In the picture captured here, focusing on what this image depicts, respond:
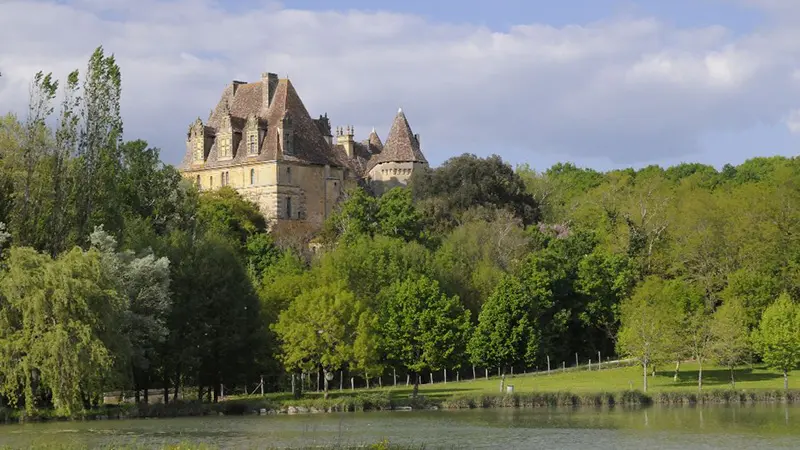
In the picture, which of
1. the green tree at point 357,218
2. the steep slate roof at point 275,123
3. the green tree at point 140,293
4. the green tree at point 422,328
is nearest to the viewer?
the green tree at point 140,293

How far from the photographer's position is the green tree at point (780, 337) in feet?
205

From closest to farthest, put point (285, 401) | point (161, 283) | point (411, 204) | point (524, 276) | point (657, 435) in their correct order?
point (657, 435) → point (161, 283) → point (285, 401) → point (524, 276) → point (411, 204)

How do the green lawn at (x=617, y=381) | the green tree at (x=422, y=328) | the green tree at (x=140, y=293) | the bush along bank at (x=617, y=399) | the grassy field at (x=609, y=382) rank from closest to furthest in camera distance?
the green tree at (x=140, y=293), the bush along bank at (x=617, y=399), the grassy field at (x=609, y=382), the green lawn at (x=617, y=381), the green tree at (x=422, y=328)

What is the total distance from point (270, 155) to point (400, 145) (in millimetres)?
15487

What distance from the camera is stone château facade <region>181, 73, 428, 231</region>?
96.2 metres

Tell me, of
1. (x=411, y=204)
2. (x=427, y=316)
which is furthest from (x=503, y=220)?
(x=427, y=316)

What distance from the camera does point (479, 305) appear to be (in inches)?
2832

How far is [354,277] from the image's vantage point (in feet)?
228

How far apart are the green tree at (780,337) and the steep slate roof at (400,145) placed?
4624 cm

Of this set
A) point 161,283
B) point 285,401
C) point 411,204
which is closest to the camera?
point 161,283

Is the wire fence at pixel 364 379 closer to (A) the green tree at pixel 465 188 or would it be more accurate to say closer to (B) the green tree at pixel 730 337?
(B) the green tree at pixel 730 337

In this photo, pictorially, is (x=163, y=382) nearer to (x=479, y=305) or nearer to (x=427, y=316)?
(x=427, y=316)

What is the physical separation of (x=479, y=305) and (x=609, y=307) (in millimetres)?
8095

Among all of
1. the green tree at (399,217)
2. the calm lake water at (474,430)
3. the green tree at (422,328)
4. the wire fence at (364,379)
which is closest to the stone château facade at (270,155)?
the green tree at (399,217)
